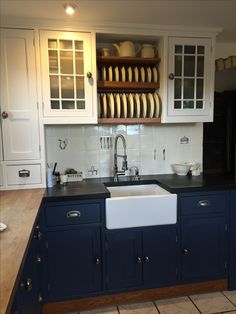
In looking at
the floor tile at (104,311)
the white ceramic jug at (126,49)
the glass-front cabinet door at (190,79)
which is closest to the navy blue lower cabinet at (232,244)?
the glass-front cabinet door at (190,79)

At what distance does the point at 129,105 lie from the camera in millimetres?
2426

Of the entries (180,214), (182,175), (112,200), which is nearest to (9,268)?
(112,200)

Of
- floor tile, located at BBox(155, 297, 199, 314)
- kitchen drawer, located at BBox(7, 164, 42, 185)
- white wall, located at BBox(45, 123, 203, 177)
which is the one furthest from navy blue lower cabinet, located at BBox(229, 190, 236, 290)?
kitchen drawer, located at BBox(7, 164, 42, 185)

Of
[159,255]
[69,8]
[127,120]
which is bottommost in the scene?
[159,255]

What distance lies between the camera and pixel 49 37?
2.13 metres

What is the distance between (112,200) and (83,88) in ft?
3.13

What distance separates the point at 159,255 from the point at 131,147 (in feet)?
3.42

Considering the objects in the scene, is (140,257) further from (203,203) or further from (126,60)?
(126,60)

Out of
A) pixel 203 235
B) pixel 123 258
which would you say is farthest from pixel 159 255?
pixel 203 235

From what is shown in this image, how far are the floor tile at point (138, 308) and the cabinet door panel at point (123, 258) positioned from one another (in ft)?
0.53

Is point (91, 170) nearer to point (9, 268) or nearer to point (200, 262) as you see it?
point (200, 262)

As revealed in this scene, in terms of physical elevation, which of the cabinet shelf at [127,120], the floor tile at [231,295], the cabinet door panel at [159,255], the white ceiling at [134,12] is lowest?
the floor tile at [231,295]

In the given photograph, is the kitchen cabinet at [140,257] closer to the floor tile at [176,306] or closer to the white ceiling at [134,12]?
the floor tile at [176,306]

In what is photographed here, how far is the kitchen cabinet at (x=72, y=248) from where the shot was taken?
6.60 feet
